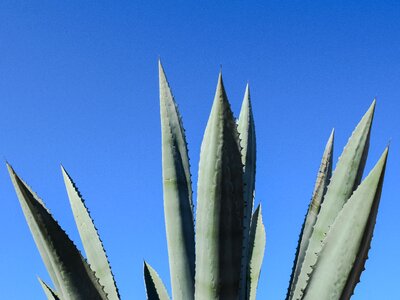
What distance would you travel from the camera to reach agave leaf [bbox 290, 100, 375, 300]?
2.37 m

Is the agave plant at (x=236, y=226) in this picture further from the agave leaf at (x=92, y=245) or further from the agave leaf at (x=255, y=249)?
the agave leaf at (x=255, y=249)

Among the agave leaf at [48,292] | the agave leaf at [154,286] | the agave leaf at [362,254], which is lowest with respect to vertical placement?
the agave leaf at [362,254]

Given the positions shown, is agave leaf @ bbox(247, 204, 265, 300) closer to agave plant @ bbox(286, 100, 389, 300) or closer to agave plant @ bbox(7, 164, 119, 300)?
agave plant @ bbox(286, 100, 389, 300)

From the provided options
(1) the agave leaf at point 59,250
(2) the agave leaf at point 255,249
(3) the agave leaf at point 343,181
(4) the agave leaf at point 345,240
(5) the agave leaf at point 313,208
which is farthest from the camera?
(2) the agave leaf at point 255,249

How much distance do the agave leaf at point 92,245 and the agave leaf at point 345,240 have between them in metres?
0.84

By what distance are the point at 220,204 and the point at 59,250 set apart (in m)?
0.58

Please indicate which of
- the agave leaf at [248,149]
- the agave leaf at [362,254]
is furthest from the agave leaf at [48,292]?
the agave leaf at [362,254]

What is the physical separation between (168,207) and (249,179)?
0.47 m

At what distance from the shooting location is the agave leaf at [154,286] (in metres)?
2.88

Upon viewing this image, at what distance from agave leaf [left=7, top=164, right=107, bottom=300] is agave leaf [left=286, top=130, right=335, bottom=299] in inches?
31.5

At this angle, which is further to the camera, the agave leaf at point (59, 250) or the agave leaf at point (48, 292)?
the agave leaf at point (48, 292)

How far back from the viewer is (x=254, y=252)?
9.85 feet

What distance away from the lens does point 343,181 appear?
2377 millimetres

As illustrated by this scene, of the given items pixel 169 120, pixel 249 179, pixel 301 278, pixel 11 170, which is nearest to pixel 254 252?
pixel 249 179
